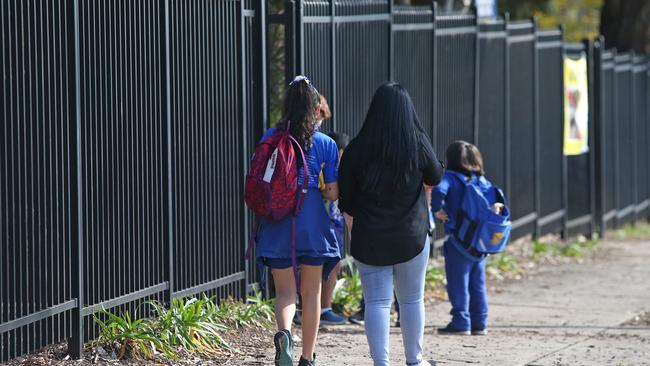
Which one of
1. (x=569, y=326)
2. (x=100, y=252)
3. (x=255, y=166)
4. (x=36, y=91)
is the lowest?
(x=569, y=326)

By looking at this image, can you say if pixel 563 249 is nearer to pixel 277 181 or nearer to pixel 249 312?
pixel 249 312

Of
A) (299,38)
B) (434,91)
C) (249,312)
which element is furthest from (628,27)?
(249,312)

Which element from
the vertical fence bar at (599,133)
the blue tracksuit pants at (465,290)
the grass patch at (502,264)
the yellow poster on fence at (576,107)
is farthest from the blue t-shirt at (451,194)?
the vertical fence bar at (599,133)

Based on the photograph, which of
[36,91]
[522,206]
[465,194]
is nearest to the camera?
[36,91]

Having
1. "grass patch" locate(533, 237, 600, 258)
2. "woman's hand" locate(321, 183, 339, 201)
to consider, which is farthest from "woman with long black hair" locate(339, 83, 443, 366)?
"grass patch" locate(533, 237, 600, 258)

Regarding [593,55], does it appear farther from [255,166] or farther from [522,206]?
[255,166]

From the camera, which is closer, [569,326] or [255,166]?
[255,166]

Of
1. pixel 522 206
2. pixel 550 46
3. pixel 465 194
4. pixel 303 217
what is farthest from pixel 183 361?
pixel 550 46

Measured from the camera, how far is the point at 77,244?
6910 millimetres

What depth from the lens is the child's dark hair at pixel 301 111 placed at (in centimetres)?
671

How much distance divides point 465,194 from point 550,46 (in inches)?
267

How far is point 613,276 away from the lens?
1274 centimetres

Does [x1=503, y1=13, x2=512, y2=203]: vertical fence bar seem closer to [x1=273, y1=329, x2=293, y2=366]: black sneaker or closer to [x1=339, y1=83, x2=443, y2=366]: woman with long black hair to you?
[x1=339, y1=83, x2=443, y2=366]: woman with long black hair

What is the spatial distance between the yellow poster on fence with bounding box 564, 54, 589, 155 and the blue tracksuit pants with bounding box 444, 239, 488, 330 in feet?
22.5
